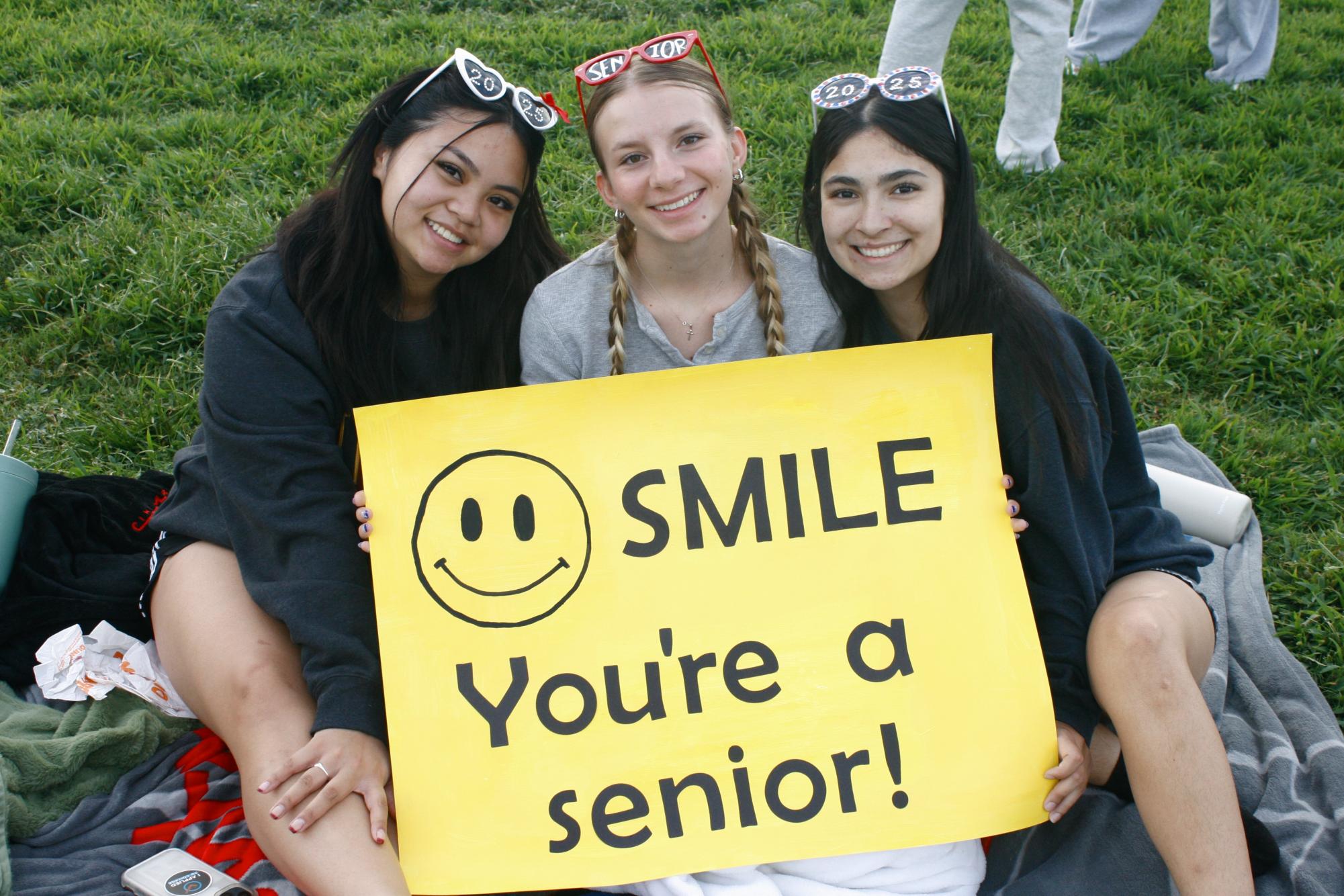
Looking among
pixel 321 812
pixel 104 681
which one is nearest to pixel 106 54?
pixel 104 681

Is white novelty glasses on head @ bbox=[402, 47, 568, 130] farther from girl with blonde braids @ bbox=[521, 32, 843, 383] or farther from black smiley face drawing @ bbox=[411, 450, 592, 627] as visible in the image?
black smiley face drawing @ bbox=[411, 450, 592, 627]

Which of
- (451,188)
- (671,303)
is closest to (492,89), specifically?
(451,188)

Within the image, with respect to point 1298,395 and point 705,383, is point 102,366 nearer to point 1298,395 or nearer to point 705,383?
point 705,383

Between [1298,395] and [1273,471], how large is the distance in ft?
1.38

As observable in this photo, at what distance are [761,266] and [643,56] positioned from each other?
503mm

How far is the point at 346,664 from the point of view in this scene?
2039 millimetres

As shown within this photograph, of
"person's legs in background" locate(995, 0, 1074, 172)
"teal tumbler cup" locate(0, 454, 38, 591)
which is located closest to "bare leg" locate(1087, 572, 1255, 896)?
"teal tumbler cup" locate(0, 454, 38, 591)

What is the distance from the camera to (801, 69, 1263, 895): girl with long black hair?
1.89 metres

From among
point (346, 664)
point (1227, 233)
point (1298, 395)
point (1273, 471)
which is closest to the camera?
point (346, 664)

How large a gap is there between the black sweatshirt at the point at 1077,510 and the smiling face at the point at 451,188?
109 cm

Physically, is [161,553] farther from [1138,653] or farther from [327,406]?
[1138,653]

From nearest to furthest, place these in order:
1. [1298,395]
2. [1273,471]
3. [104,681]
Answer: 1. [104,681]
2. [1273,471]
3. [1298,395]

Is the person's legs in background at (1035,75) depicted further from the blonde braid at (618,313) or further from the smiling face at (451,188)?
the smiling face at (451,188)

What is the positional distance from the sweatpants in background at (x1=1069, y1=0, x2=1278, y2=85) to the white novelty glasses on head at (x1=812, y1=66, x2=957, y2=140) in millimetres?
3313
